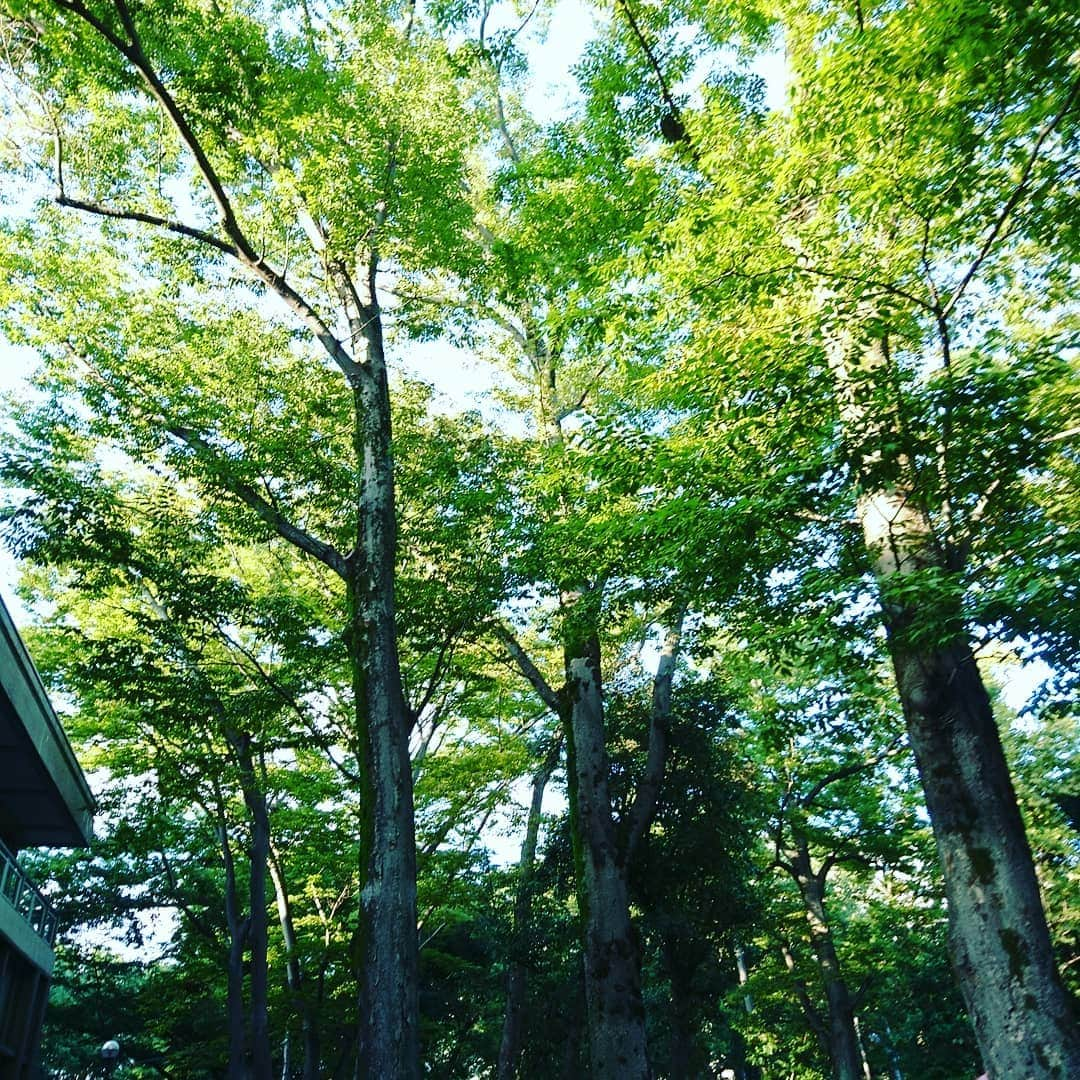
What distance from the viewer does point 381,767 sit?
8031 mm

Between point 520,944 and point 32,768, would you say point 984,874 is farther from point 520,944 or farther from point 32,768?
point 520,944

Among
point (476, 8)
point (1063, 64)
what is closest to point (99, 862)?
point (476, 8)

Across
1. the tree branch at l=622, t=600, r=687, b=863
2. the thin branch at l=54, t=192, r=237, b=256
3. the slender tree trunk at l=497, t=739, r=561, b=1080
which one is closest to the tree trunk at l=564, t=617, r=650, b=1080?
the tree branch at l=622, t=600, r=687, b=863

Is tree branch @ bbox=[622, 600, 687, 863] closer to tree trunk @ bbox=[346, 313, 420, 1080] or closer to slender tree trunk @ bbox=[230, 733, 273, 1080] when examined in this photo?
tree trunk @ bbox=[346, 313, 420, 1080]

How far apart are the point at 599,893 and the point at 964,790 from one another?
572 cm

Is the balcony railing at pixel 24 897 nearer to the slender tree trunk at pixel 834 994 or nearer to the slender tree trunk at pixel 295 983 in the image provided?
the slender tree trunk at pixel 295 983

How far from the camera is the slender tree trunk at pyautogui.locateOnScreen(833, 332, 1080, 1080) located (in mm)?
5297

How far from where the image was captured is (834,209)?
21.9 ft

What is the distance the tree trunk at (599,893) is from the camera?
9.55 meters

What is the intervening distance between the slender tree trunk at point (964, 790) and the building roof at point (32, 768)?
8.00 meters

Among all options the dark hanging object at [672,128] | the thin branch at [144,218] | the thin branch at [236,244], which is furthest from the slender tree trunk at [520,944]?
the dark hanging object at [672,128]

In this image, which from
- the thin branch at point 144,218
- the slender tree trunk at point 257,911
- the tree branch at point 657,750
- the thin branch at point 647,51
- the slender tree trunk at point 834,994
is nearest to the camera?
the thin branch at point 647,51

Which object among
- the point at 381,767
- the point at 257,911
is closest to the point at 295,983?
the point at 257,911

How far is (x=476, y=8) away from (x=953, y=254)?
277 inches
